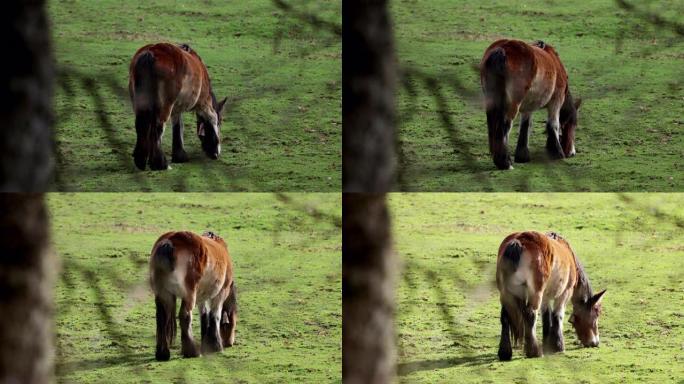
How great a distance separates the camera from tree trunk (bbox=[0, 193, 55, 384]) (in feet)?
13.1

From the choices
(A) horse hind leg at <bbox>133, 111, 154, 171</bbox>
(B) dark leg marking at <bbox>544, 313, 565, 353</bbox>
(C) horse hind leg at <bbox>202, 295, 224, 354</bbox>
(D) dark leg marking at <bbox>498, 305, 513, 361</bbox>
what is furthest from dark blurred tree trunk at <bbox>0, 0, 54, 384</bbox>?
(B) dark leg marking at <bbox>544, 313, 565, 353</bbox>

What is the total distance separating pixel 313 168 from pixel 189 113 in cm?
88

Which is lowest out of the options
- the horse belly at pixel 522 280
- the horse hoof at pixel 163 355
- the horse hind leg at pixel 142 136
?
the horse hoof at pixel 163 355

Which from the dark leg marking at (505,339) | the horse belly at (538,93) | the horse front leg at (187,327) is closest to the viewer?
the horse front leg at (187,327)

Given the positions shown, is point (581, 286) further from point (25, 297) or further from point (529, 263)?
point (25, 297)

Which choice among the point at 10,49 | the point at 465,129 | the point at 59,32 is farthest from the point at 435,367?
the point at 10,49

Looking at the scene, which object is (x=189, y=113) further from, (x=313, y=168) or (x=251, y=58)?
(x=251, y=58)

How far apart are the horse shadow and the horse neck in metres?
0.77

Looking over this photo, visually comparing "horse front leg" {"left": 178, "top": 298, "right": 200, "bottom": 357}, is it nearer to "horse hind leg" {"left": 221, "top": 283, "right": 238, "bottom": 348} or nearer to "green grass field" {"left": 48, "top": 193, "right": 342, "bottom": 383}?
"green grass field" {"left": 48, "top": 193, "right": 342, "bottom": 383}

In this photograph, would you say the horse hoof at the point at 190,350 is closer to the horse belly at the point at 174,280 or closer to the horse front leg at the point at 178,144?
the horse belly at the point at 174,280

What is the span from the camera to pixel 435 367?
8367mm

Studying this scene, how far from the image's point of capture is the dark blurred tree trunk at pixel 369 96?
4.09 meters

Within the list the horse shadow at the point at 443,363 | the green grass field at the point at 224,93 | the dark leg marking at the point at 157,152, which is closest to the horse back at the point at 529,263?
the horse shadow at the point at 443,363

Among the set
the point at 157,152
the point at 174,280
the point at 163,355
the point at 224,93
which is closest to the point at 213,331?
the point at 163,355
